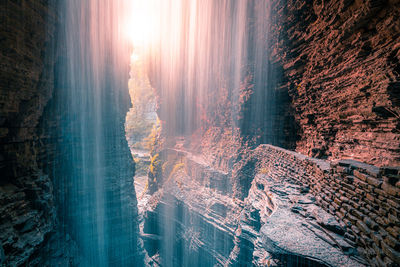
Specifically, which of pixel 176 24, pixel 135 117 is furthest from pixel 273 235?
pixel 135 117

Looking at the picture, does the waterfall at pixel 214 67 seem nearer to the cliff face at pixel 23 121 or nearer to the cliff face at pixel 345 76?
the cliff face at pixel 345 76

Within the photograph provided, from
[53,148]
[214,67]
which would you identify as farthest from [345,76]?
[53,148]

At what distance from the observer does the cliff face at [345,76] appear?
4.21m

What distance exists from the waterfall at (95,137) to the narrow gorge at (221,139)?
0.09 m

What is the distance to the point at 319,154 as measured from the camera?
22.5 feet

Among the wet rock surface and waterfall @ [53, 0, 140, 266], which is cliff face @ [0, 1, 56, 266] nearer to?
waterfall @ [53, 0, 140, 266]

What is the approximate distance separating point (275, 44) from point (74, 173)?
581 inches

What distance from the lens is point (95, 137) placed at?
10.1 m

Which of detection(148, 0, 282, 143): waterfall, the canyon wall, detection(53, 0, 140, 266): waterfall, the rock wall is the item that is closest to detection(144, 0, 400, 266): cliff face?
the rock wall

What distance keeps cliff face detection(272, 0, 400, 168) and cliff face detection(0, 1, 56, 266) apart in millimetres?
9936

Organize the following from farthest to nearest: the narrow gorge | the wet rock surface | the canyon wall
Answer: the canyon wall → the narrow gorge → the wet rock surface

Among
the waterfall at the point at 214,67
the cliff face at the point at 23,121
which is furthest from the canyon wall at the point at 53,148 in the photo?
the waterfall at the point at 214,67

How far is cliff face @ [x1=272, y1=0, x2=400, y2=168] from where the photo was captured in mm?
4211

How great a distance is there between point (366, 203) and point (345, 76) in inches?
197
